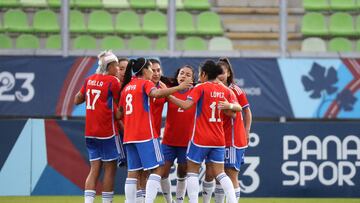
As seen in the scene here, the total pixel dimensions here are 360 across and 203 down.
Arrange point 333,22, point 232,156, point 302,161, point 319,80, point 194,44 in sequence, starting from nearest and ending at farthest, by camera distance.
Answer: point 232,156 < point 302,161 < point 319,80 < point 194,44 < point 333,22

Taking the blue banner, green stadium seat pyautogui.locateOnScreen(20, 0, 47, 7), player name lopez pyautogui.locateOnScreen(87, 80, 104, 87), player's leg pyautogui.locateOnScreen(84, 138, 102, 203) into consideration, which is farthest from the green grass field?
green stadium seat pyautogui.locateOnScreen(20, 0, 47, 7)

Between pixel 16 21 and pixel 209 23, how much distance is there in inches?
141

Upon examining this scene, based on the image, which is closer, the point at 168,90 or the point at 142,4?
the point at 168,90

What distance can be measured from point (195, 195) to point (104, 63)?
196 cm

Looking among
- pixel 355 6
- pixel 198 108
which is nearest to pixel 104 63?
pixel 198 108

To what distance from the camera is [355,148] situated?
50.0 ft

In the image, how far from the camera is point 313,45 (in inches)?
681

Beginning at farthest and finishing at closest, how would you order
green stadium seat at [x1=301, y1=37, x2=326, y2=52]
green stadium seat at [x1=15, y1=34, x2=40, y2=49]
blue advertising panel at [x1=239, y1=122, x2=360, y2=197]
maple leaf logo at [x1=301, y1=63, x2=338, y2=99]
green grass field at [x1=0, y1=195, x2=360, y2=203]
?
green stadium seat at [x1=301, y1=37, x2=326, y2=52]
green stadium seat at [x1=15, y1=34, x2=40, y2=49]
maple leaf logo at [x1=301, y1=63, x2=338, y2=99]
blue advertising panel at [x1=239, y1=122, x2=360, y2=197]
green grass field at [x1=0, y1=195, x2=360, y2=203]

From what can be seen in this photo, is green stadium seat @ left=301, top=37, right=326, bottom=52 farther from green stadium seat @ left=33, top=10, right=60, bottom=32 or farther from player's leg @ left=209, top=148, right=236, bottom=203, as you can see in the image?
player's leg @ left=209, top=148, right=236, bottom=203

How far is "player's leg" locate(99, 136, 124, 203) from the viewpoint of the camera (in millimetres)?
11312

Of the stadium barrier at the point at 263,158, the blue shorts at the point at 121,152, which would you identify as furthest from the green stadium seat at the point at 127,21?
the blue shorts at the point at 121,152

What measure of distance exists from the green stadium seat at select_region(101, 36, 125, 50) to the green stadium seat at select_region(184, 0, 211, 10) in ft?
4.74

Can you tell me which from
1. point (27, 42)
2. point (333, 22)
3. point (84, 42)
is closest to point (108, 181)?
point (84, 42)

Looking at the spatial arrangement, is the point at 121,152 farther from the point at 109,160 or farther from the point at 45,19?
the point at 45,19
